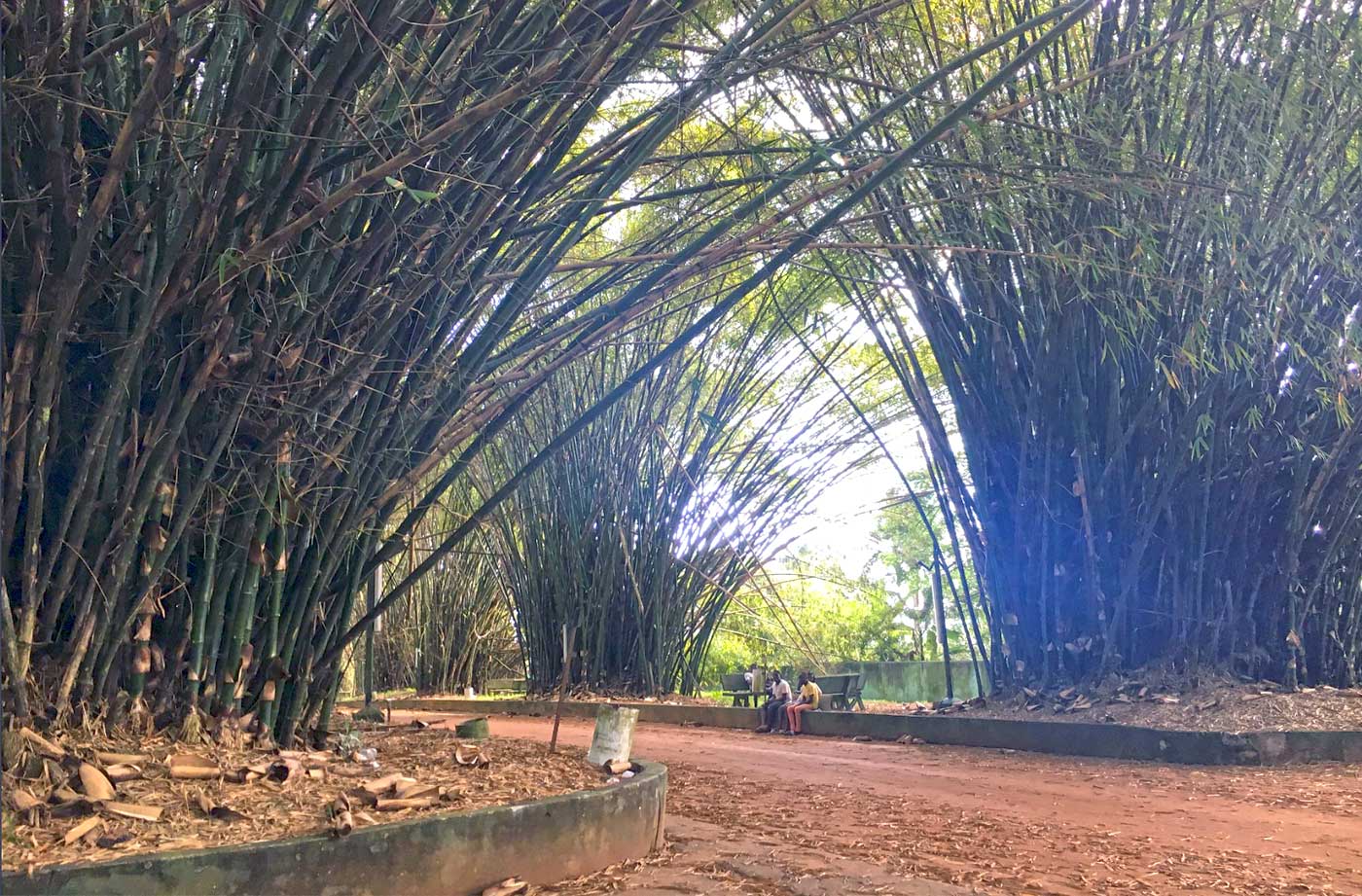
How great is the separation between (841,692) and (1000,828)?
4.21 metres

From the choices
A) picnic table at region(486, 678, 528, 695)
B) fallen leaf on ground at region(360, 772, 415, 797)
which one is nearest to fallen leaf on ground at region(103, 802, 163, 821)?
fallen leaf on ground at region(360, 772, 415, 797)

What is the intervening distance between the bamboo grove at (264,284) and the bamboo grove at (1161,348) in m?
1.65

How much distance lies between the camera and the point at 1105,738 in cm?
421

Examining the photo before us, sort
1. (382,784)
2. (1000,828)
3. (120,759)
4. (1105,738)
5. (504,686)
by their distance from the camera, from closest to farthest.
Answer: (120,759) → (382,784) → (1000,828) → (1105,738) → (504,686)

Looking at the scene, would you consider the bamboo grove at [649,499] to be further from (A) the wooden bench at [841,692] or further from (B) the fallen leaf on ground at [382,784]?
(B) the fallen leaf on ground at [382,784]

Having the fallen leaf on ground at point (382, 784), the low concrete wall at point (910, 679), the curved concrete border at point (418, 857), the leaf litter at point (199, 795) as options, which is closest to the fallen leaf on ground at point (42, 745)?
A: the leaf litter at point (199, 795)

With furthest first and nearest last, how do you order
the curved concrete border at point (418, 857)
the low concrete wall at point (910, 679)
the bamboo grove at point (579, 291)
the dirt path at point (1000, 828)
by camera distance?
the low concrete wall at point (910, 679) < the dirt path at point (1000, 828) < the bamboo grove at point (579, 291) < the curved concrete border at point (418, 857)

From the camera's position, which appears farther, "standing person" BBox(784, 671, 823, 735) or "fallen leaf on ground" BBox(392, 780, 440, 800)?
"standing person" BBox(784, 671, 823, 735)

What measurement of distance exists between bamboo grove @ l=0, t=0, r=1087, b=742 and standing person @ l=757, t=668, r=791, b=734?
3.69 metres

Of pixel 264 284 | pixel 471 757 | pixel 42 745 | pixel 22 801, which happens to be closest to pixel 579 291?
pixel 264 284

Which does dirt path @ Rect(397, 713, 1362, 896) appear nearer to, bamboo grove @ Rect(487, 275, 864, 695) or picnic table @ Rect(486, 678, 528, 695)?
bamboo grove @ Rect(487, 275, 864, 695)

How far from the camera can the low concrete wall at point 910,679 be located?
35.9 feet

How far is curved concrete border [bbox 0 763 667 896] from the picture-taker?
4.75 feet

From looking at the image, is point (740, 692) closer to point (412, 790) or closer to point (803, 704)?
point (803, 704)
